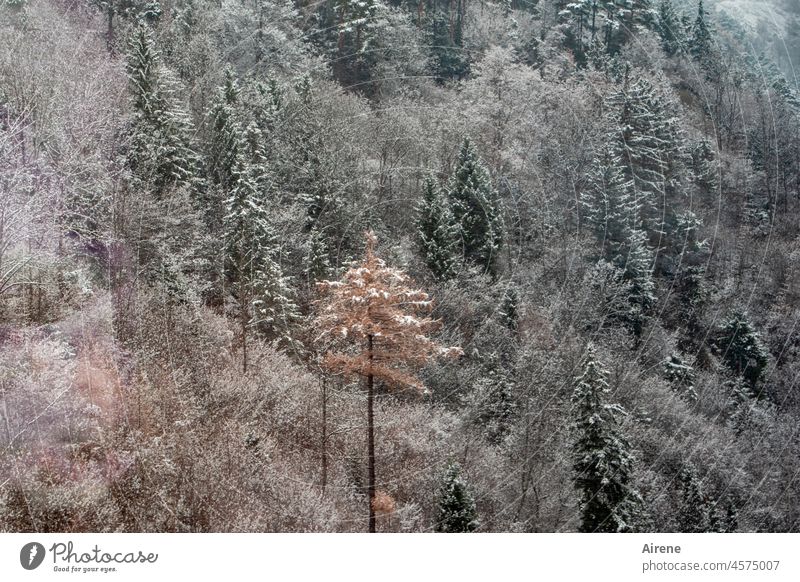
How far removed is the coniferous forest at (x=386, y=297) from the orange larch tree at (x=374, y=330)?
30mm

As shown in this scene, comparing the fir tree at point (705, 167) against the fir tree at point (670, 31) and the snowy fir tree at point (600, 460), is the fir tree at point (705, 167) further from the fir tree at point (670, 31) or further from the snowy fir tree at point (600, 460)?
the snowy fir tree at point (600, 460)

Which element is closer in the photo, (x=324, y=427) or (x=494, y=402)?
(x=324, y=427)

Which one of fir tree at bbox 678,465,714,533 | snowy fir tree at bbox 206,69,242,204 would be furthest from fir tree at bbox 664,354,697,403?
snowy fir tree at bbox 206,69,242,204

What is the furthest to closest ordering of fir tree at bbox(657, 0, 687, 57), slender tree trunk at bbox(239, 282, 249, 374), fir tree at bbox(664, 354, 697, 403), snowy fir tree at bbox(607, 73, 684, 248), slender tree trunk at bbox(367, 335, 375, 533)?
fir tree at bbox(657, 0, 687, 57) → snowy fir tree at bbox(607, 73, 684, 248) → fir tree at bbox(664, 354, 697, 403) → slender tree trunk at bbox(239, 282, 249, 374) → slender tree trunk at bbox(367, 335, 375, 533)

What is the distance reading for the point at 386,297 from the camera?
7012 millimetres

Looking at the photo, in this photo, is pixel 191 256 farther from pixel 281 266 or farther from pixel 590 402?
pixel 590 402

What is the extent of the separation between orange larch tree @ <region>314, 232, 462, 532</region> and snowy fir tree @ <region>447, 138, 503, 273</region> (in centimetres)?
174

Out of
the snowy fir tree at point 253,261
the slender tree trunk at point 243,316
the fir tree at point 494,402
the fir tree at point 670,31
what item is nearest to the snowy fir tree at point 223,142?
the snowy fir tree at point 253,261

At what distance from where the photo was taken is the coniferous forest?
7094 millimetres

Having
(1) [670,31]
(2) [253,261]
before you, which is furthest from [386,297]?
(1) [670,31]

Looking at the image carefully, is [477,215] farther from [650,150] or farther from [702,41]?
[702,41]

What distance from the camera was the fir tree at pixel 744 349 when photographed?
34.8 ft

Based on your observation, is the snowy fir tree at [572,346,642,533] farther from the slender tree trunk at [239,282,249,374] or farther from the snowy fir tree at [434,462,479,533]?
the slender tree trunk at [239,282,249,374]
